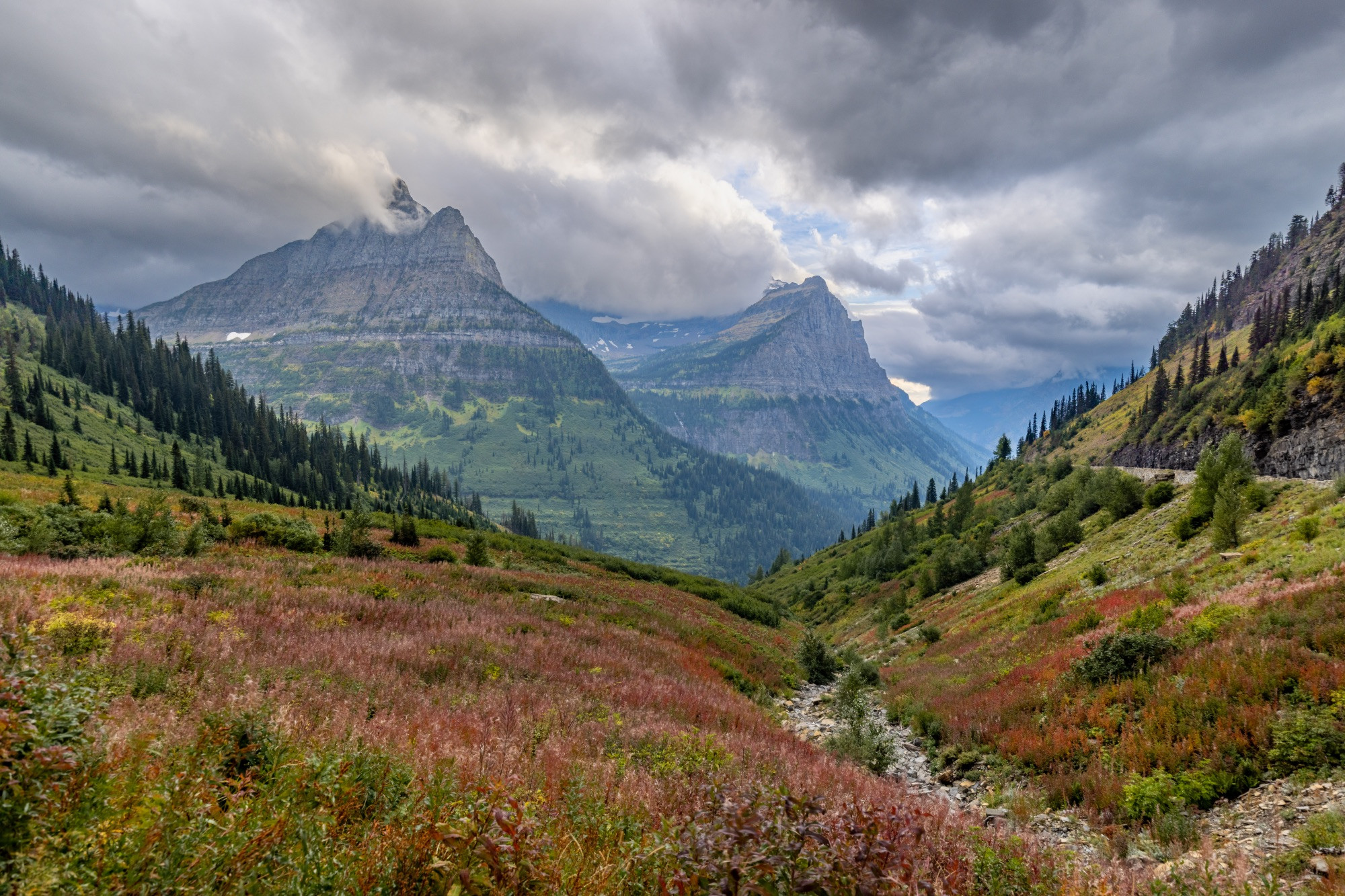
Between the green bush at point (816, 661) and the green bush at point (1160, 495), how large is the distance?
24912mm

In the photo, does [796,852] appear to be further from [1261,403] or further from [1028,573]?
[1261,403]

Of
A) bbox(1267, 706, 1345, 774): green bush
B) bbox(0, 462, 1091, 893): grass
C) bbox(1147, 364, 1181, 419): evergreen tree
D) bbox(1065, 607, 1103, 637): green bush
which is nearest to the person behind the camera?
bbox(0, 462, 1091, 893): grass

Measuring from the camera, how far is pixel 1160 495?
34188mm

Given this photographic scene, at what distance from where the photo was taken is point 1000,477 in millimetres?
123062

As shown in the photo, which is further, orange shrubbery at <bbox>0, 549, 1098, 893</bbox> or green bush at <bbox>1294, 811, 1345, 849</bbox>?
green bush at <bbox>1294, 811, 1345, 849</bbox>

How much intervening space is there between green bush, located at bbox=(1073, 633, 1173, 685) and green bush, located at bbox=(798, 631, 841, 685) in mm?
13104

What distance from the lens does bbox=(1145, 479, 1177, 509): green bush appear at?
34094mm

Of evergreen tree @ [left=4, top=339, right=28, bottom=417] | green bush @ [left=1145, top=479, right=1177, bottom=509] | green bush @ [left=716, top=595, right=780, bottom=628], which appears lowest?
green bush @ [left=716, top=595, right=780, bottom=628]

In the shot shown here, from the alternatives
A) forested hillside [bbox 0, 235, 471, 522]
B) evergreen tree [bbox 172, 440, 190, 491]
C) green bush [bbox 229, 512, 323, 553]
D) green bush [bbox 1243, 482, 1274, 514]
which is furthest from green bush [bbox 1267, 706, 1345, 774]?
forested hillside [bbox 0, 235, 471, 522]

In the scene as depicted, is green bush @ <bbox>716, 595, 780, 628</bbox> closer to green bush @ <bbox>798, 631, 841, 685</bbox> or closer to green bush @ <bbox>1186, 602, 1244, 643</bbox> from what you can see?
green bush @ <bbox>798, 631, 841, 685</bbox>

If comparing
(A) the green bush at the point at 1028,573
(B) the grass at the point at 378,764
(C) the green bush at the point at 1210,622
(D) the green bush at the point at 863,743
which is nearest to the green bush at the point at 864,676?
(D) the green bush at the point at 863,743

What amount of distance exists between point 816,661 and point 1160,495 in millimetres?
26567

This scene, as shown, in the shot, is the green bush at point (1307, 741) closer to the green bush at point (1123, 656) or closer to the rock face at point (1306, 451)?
the green bush at point (1123, 656)

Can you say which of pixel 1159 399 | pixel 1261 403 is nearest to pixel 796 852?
pixel 1261 403
